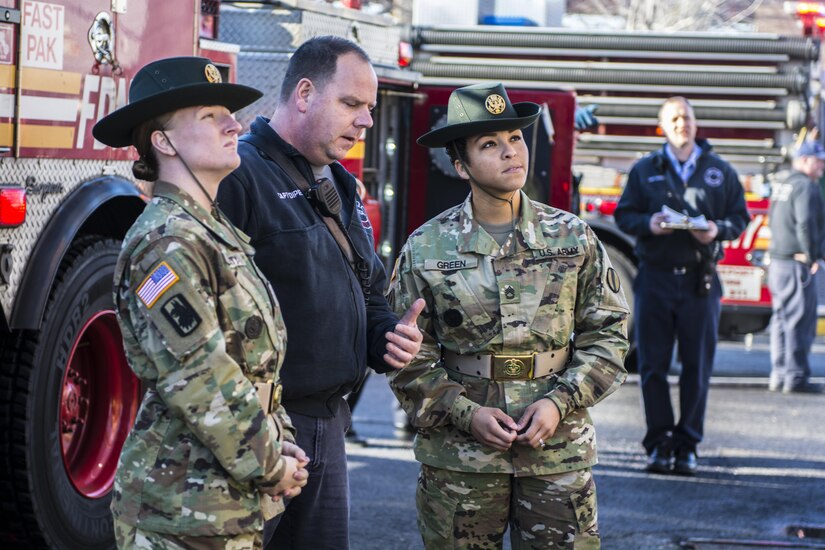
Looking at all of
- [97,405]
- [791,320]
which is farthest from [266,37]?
[791,320]

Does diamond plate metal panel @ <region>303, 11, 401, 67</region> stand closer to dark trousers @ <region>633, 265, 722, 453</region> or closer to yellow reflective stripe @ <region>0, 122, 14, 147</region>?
dark trousers @ <region>633, 265, 722, 453</region>

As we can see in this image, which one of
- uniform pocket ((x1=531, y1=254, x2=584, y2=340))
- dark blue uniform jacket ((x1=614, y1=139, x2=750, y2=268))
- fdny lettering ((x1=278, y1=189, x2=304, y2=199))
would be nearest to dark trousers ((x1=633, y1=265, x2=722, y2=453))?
dark blue uniform jacket ((x1=614, y1=139, x2=750, y2=268))

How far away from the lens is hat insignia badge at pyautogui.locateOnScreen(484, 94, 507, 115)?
3.73m

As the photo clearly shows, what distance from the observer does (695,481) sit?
22.7ft

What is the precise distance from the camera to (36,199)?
170 inches

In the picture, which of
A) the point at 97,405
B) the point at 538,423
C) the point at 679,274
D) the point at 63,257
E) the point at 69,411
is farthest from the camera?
the point at 679,274

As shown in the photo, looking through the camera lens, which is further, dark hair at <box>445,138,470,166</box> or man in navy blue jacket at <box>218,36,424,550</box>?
dark hair at <box>445,138,470,166</box>

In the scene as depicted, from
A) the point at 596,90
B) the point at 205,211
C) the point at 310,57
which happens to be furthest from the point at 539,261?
the point at 596,90

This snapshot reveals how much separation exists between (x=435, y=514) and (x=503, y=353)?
484 millimetres

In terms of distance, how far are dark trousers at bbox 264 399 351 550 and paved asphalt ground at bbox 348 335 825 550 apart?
2.23 m

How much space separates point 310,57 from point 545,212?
852 millimetres

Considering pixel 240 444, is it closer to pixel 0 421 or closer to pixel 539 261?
pixel 539 261

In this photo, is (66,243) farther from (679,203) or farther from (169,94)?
(679,203)

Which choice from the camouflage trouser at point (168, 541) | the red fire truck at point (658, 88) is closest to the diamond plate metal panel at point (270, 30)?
the red fire truck at point (658, 88)
